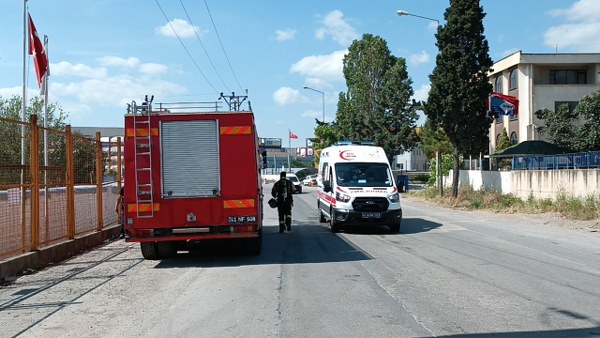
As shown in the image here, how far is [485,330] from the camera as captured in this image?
6.21m

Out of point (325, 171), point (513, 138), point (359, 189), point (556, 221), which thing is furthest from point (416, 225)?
point (513, 138)

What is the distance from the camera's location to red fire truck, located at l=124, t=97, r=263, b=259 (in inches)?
443

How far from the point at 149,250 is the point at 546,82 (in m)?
43.2

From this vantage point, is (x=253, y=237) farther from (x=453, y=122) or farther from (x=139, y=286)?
(x=453, y=122)

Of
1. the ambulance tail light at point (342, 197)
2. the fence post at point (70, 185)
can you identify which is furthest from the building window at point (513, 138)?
the fence post at point (70, 185)

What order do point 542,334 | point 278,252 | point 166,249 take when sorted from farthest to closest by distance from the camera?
point 278,252 < point 166,249 < point 542,334

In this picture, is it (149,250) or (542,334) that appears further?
(149,250)

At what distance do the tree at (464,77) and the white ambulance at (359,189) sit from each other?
1216cm

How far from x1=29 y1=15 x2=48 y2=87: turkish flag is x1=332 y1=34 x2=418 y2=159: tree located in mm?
30324

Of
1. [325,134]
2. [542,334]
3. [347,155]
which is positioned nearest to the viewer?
[542,334]

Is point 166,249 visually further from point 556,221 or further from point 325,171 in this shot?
point 556,221

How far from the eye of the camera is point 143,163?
11.3 meters

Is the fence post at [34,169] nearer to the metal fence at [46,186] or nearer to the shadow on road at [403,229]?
the metal fence at [46,186]

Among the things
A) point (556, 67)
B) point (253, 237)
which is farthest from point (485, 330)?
point (556, 67)
